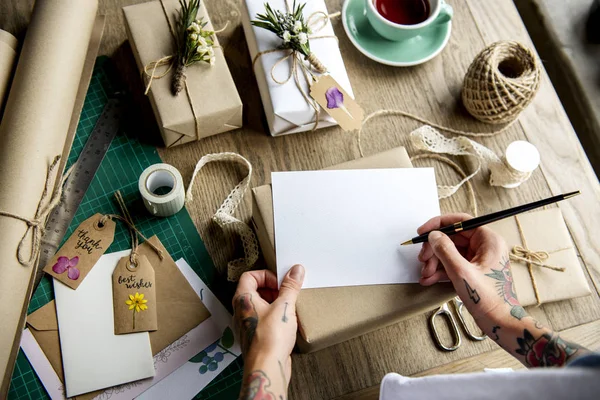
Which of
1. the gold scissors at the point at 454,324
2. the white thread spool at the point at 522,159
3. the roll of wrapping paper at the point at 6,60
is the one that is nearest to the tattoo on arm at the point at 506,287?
the gold scissors at the point at 454,324

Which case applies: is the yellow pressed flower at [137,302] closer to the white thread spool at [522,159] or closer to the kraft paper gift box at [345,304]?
the kraft paper gift box at [345,304]

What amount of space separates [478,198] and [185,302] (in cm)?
59

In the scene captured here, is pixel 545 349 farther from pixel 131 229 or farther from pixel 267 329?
pixel 131 229

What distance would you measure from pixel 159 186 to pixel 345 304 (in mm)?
392

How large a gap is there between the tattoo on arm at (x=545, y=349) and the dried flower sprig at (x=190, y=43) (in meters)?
0.70

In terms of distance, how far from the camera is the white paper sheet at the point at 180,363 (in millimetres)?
885

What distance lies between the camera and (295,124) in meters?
1.02

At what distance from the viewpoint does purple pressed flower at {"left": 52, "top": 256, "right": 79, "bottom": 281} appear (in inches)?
36.6

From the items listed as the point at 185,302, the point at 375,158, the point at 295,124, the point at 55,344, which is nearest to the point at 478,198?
the point at 375,158

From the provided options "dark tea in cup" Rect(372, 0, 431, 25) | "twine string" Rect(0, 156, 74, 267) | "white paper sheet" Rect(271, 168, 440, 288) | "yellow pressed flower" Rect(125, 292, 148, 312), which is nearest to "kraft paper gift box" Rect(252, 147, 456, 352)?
"white paper sheet" Rect(271, 168, 440, 288)

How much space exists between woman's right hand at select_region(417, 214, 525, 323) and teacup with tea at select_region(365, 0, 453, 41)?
15.5 inches

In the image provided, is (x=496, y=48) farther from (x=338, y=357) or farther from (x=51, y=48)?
(x=51, y=48)

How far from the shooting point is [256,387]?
0.74m

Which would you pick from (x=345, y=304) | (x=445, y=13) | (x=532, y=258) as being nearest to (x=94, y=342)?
(x=345, y=304)
